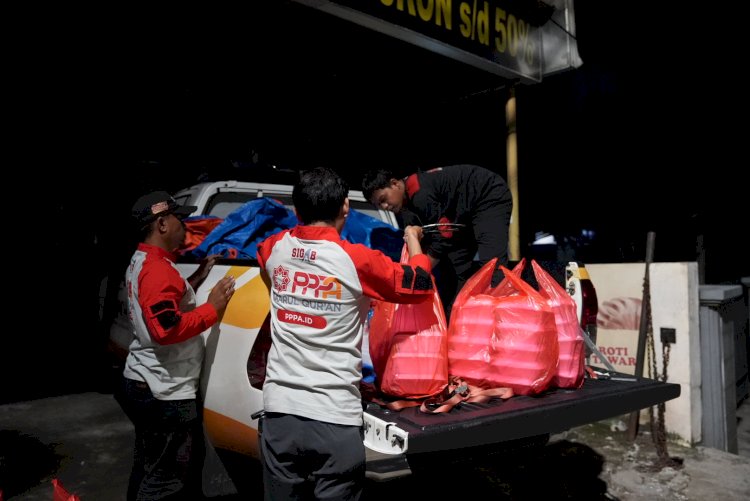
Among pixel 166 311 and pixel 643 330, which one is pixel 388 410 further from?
pixel 643 330

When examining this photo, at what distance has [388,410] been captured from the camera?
7.34 ft

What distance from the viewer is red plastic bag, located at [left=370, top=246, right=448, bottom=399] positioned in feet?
7.90

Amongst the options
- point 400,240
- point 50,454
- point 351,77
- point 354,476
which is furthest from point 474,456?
point 351,77

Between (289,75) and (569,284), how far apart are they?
719 cm

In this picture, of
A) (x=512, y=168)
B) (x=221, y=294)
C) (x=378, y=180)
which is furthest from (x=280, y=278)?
(x=512, y=168)

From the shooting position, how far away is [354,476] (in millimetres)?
1949

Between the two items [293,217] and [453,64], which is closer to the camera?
[293,217]

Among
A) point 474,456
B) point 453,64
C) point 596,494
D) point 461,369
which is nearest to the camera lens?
point 474,456

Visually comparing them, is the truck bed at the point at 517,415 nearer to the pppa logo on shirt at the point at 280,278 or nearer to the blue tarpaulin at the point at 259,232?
the pppa logo on shirt at the point at 280,278

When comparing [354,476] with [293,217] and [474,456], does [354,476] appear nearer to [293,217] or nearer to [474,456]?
[474,456]

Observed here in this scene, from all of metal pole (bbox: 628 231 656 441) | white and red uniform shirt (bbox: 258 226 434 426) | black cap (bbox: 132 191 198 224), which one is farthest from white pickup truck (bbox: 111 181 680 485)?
metal pole (bbox: 628 231 656 441)

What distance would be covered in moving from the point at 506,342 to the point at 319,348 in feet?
3.22

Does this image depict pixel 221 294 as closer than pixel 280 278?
No

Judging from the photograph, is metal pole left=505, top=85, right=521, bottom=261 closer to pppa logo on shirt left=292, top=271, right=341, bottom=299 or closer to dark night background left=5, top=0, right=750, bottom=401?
dark night background left=5, top=0, right=750, bottom=401
